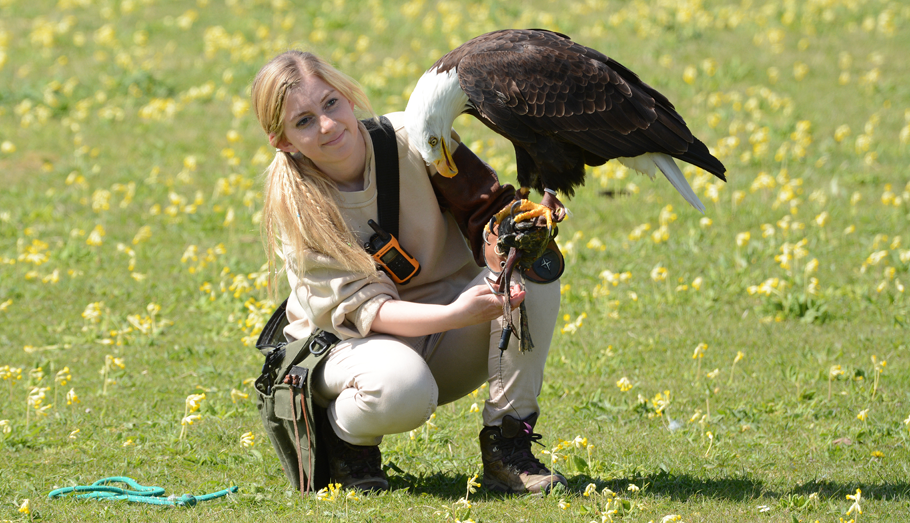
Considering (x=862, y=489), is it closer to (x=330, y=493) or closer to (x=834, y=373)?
(x=834, y=373)

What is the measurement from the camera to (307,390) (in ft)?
11.3

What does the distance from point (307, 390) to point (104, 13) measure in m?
10.7

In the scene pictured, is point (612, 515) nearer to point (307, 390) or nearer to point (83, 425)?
point (307, 390)

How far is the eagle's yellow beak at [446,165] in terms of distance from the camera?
363cm

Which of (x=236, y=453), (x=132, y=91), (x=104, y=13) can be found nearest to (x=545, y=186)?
(x=236, y=453)

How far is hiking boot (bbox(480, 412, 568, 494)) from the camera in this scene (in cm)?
351

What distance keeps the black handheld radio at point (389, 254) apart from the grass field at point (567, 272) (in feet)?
2.75

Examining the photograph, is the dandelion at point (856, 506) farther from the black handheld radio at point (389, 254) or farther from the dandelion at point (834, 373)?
the black handheld radio at point (389, 254)

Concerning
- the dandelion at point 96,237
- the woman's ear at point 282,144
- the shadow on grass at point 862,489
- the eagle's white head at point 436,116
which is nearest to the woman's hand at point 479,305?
the eagle's white head at point 436,116

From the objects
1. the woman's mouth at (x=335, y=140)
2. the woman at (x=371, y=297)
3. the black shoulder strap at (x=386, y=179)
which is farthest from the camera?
the black shoulder strap at (x=386, y=179)

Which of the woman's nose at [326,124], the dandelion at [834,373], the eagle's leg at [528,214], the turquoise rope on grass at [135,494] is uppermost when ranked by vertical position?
the woman's nose at [326,124]

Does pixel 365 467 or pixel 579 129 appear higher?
pixel 579 129

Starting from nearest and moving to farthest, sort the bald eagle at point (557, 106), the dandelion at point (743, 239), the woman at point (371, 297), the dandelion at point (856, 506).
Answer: the dandelion at point (856, 506) → the woman at point (371, 297) → the bald eagle at point (557, 106) → the dandelion at point (743, 239)

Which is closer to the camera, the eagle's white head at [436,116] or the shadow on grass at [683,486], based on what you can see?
the shadow on grass at [683,486]
